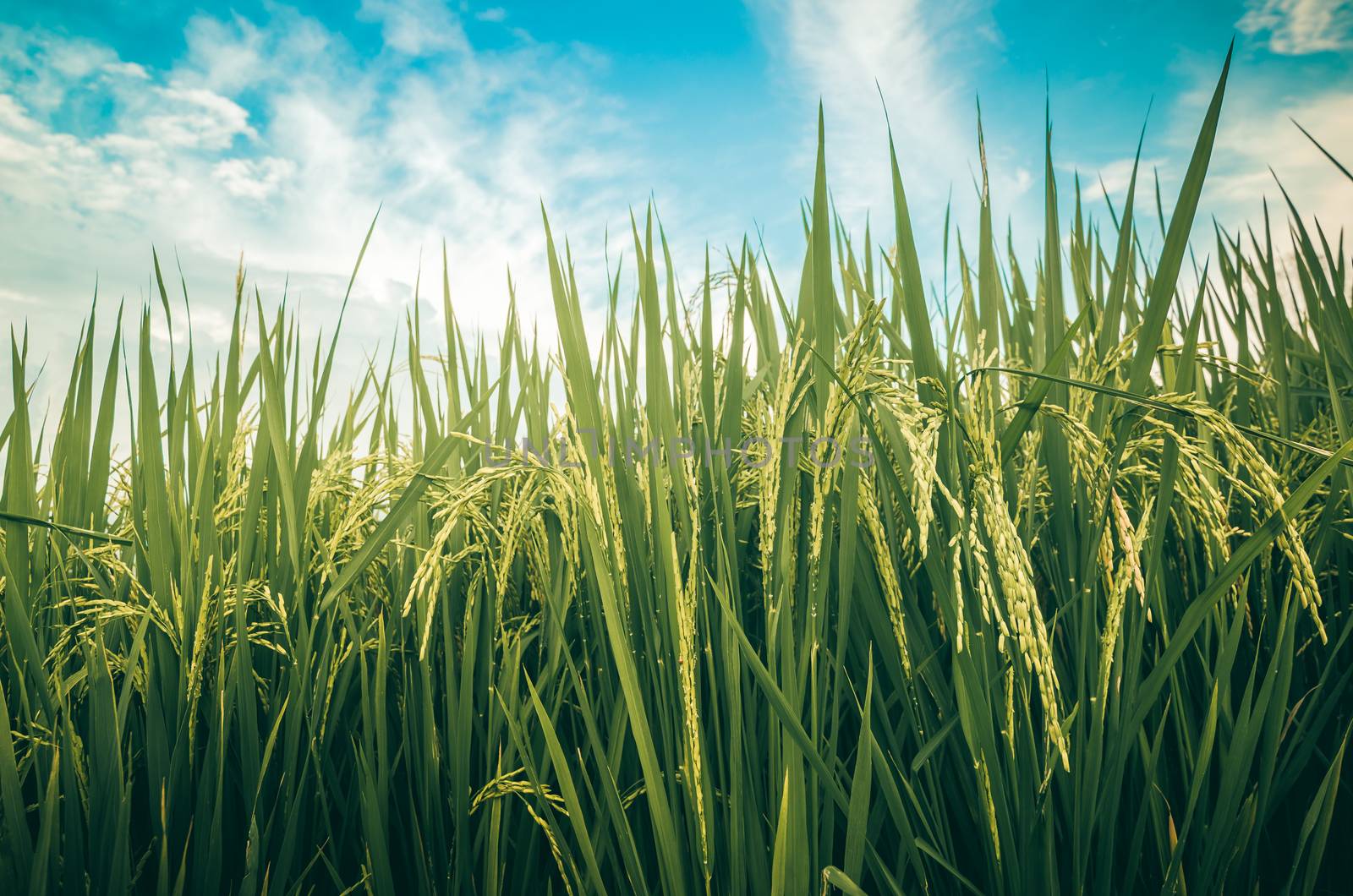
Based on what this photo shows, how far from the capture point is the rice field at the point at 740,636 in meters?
0.96

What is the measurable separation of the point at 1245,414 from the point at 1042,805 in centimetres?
173

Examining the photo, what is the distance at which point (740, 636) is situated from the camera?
91 centimetres

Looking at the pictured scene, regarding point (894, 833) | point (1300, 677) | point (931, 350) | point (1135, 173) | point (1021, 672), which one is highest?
point (1135, 173)

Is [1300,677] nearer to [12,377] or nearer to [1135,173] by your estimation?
[1135,173]

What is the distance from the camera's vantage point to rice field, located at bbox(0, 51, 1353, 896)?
3.15ft

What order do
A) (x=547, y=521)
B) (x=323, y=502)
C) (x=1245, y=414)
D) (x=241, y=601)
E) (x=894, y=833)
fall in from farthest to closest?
(x=1245, y=414)
(x=323, y=502)
(x=547, y=521)
(x=241, y=601)
(x=894, y=833)

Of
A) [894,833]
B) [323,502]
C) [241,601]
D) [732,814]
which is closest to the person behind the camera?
[732,814]

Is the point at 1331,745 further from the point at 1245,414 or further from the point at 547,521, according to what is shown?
the point at 547,521

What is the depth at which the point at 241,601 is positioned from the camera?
1.32 meters

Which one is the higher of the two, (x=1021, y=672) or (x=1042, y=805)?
(x=1021, y=672)

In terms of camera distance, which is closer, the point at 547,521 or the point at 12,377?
the point at 547,521

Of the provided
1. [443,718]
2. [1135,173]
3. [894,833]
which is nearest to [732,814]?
[894,833]

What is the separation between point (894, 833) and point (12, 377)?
98.3 inches

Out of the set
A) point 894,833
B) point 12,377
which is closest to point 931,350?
point 894,833
